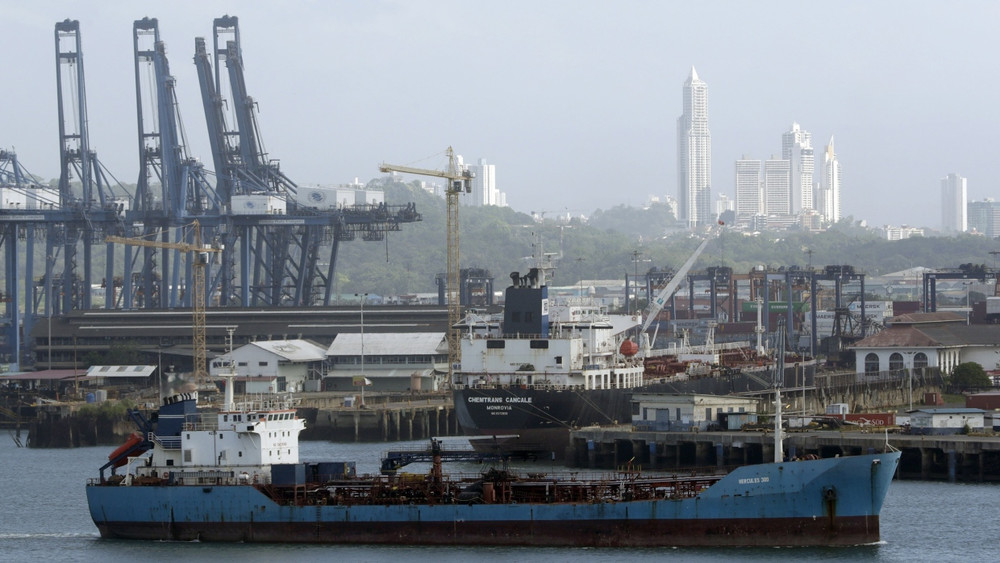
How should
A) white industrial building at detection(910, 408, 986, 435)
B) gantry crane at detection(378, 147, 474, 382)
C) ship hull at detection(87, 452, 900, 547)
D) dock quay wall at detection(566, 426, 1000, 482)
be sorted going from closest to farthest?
ship hull at detection(87, 452, 900, 547)
dock quay wall at detection(566, 426, 1000, 482)
white industrial building at detection(910, 408, 986, 435)
gantry crane at detection(378, 147, 474, 382)

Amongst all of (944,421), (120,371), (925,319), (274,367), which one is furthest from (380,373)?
(944,421)

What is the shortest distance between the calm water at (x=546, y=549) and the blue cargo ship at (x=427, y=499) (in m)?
0.43

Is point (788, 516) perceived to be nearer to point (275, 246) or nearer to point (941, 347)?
point (941, 347)

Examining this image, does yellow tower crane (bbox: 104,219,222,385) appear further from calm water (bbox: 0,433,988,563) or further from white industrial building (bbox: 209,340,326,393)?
calm water (bbox: 0,433,988,563)

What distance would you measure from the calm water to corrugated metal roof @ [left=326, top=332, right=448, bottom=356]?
1677 inches

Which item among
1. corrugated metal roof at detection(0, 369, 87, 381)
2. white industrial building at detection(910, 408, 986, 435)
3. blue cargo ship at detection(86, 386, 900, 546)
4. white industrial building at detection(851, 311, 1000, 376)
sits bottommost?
blue cargo ship at detection(86, 386, 900, 546)

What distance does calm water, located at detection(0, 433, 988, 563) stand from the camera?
42.1 metres

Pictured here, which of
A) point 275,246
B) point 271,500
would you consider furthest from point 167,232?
point 271,500

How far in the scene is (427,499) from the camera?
44.1 m

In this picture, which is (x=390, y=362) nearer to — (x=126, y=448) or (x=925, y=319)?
(x=925, y=319)

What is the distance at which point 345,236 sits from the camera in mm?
124000

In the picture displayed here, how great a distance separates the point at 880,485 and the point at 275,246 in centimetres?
9050

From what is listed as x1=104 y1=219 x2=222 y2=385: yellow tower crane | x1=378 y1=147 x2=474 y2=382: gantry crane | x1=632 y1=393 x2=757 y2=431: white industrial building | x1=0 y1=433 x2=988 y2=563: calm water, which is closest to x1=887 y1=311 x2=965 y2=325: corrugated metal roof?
x1=378 y1=147 x2=474 y2=382: gantry crane

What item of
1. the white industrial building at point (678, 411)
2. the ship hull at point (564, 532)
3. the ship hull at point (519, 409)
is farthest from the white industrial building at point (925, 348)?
the ship hull at point (564, 532)
